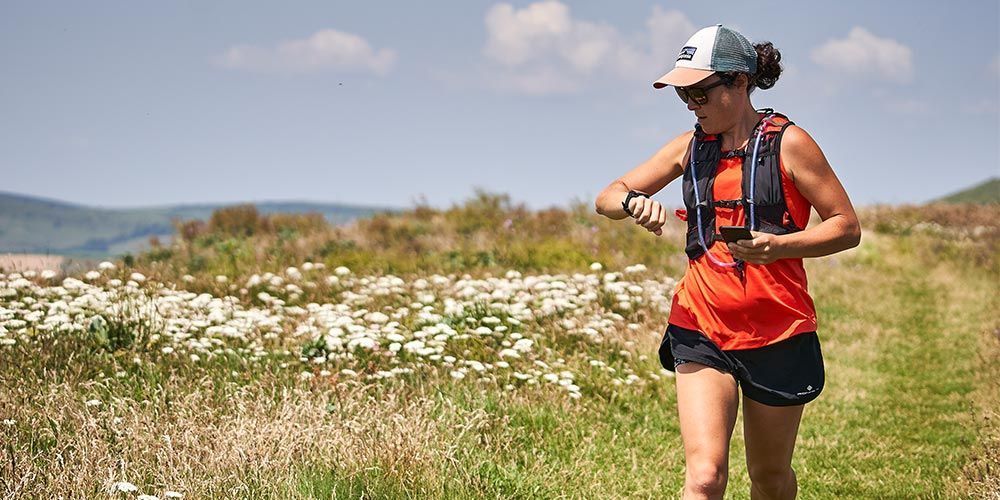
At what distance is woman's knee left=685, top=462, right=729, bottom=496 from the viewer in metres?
3.83

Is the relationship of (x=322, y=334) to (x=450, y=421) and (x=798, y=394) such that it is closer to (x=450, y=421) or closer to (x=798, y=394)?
(x=450, y=421)

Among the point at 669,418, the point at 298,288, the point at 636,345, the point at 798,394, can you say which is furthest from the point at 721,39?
the point at 298,288

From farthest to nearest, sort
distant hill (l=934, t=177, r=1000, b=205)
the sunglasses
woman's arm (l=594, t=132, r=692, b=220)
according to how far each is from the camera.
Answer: distant hill (l=934, t=177, r=1000, b=205) → woman's arm (l=594, t=132, r=692, b=220) → the sunglasses

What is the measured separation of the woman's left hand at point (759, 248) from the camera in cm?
374

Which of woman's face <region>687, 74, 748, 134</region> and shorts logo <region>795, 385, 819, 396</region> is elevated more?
woman's face <region>687, 74, 748, 134</region>

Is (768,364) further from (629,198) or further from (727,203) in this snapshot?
(629,198)

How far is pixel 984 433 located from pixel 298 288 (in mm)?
6568

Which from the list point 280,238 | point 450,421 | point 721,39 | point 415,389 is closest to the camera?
point 721,39

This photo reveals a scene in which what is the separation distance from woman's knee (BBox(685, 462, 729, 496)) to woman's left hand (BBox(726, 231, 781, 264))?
795 mm

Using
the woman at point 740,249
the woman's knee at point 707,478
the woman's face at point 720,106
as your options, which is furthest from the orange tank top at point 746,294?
the woman's knee at point 707,478

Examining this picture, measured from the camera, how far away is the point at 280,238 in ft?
59.2

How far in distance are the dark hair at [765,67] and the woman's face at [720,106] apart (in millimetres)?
78

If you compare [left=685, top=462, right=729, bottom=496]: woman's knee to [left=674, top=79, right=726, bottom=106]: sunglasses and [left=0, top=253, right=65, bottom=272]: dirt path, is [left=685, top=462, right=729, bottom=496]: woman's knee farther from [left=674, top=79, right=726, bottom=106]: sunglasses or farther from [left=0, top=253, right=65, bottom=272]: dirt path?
[left=0, top=253, right=65, bottom=272]: dirt path

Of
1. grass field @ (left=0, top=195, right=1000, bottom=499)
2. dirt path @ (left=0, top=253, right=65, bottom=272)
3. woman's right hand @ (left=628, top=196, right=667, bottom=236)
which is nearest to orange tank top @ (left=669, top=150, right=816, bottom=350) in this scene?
woman's right hand @ (left=628, top=196, right=667, bottom=236)
